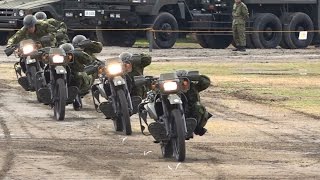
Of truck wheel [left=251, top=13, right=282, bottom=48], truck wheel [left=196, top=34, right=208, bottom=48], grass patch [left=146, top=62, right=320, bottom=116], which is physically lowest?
truck wheel [left=196, top=34, right=208, bottom=48]

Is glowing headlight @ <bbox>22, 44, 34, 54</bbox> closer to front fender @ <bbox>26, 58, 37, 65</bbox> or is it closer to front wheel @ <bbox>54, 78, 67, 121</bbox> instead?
front fender @ <bbox>26, 58, 37, 65</bbox>

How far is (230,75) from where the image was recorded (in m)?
31.2

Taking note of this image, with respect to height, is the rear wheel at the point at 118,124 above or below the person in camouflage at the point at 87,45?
below

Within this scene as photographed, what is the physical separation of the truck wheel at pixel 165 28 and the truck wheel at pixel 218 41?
2409 millimetres

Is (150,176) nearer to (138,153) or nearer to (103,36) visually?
(138,153)

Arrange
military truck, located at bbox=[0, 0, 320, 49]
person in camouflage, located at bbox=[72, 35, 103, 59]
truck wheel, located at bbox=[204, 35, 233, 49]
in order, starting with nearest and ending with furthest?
person in camouflage, located at bbox=[72, 35, 103, 59], military truck, located at bbox=[0, 0, 320, 49], truck wheel, located at bbox=[204, 35, 233, 49]

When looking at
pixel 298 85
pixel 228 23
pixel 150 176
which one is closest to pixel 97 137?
pixel 150 176

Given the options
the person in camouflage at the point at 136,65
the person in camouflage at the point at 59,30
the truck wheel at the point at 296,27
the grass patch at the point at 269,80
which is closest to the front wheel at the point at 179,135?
the person in camouflage at the point at 136,65

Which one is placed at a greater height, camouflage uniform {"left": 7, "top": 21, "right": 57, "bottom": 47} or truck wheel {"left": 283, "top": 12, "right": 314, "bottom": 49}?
camouflage uniform {"left": 7, "top": 21, "right": 57, "bottom": 47}

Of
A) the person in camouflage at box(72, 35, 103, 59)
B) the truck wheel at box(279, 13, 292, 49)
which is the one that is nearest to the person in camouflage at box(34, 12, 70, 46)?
the person in camouflage at box(72, 35, 103, 59)

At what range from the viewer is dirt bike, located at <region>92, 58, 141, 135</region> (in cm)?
1788

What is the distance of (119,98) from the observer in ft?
58.8

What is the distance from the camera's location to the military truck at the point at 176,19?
42875mm

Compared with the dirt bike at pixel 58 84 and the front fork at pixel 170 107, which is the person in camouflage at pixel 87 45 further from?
the front fork at pixel 170 107
